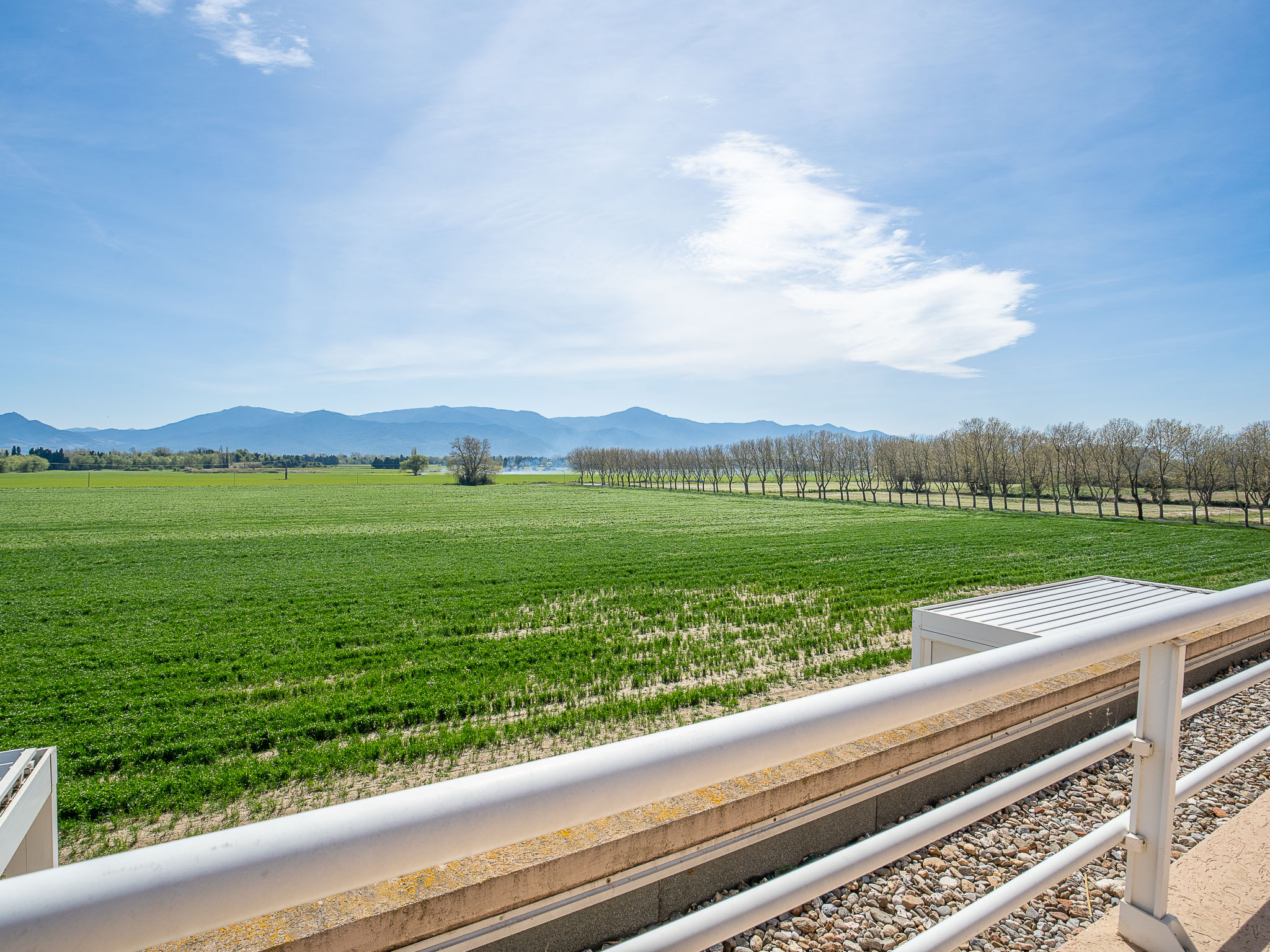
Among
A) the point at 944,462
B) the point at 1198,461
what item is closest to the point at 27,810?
the point at 1198,461

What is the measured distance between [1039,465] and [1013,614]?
7048 centimetres

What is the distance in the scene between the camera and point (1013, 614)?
7652 millimetres

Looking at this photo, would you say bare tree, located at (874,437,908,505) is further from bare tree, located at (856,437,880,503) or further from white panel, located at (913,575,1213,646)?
white panel, located at (913,575,1213,646)

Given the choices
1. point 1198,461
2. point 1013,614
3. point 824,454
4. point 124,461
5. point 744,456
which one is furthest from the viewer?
point 124,461

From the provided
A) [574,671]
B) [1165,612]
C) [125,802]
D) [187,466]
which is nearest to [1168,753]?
[1165,612]

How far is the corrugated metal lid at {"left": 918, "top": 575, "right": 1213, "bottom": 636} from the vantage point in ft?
23.7

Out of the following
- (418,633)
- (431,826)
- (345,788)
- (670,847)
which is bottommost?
(345,788)

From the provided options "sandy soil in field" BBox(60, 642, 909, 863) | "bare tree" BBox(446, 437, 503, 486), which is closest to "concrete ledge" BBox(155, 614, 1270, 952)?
"sandy soil in field" BBox(60, 642, 909, 863)

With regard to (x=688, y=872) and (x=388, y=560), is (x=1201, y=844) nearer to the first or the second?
(x=688, y=872)

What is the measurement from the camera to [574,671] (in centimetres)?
1151

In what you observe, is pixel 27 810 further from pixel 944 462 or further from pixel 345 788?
pixel 944 462

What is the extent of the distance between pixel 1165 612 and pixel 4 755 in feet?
12.3

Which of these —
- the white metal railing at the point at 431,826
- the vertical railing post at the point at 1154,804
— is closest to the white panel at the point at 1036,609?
the vertical railing post at the point at 1154,804

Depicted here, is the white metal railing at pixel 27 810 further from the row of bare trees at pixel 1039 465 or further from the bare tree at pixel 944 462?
the bare tree at pixel 944 462
